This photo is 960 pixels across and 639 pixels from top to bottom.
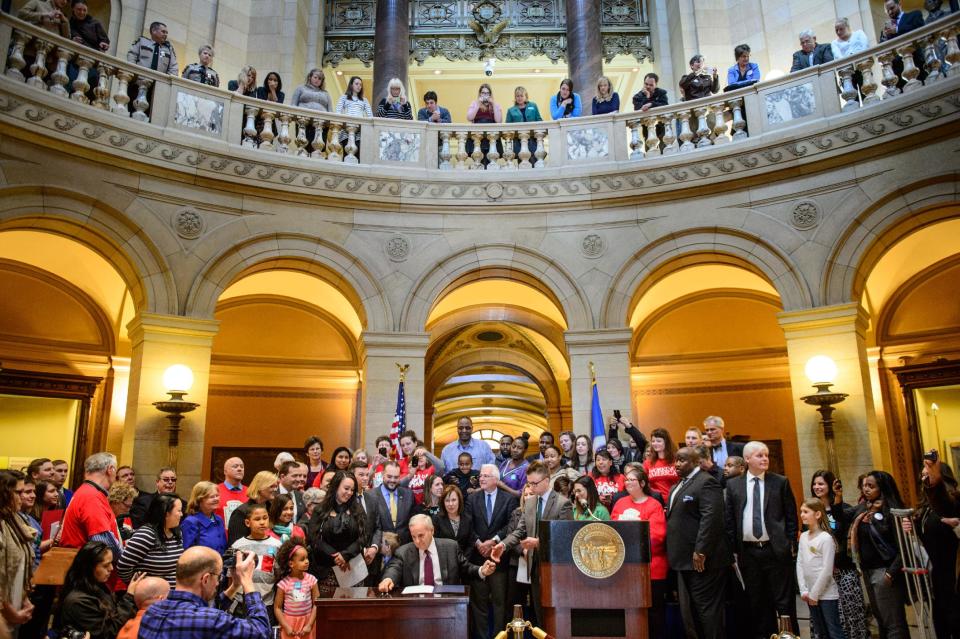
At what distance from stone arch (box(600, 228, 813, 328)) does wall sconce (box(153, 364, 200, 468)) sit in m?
5.06

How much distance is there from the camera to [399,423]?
918cm

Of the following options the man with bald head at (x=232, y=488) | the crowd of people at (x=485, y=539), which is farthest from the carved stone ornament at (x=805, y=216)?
the man with bald head at (x=232, y=488)

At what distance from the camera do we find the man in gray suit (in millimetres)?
5949

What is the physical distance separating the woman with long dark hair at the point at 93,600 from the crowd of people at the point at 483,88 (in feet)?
24.2

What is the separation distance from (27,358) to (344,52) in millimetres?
7940

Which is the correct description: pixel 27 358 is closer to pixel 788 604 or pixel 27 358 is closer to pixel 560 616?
pixel 560 616

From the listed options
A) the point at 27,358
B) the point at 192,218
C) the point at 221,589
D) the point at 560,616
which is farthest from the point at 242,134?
the point at 560,616

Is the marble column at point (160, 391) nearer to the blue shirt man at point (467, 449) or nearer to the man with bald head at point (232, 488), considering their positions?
the man with bald head at point (232, 488)

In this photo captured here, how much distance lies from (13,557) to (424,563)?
8.27ft

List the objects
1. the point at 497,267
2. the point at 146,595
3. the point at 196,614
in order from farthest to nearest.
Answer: the point at 497,267 → the point at 146,595 → the point at 196,614

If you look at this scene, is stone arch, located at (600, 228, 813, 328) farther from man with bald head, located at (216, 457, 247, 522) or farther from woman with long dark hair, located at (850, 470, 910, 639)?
man with bald head, located at (216, 457, 247, 522)

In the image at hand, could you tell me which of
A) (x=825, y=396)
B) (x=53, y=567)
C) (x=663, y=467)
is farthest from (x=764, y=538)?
(x=53, y=567)

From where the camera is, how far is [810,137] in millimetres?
9297

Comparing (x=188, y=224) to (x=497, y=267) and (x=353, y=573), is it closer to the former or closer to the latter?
(x=497, y=267)
